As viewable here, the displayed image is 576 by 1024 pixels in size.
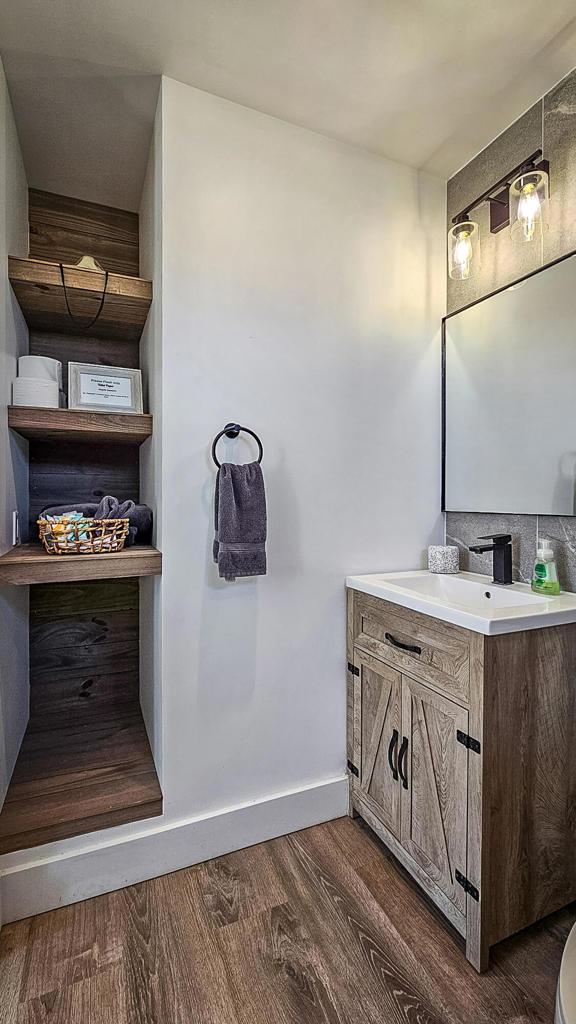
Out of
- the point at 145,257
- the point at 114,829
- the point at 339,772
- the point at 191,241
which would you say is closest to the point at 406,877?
the point at 339,772

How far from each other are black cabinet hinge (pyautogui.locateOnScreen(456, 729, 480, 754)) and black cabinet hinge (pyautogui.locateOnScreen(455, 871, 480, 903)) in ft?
1.11

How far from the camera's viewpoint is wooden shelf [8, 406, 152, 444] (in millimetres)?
1487

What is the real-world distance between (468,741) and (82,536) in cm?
123

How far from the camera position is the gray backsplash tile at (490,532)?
5.37 feet

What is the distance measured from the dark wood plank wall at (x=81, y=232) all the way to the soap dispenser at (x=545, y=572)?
6.50 ft

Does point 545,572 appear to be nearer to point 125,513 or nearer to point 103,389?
point 125,513

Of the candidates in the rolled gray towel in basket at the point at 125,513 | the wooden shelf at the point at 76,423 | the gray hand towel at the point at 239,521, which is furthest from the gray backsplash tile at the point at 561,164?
the rolled gray towel in basket at the point at 125,513

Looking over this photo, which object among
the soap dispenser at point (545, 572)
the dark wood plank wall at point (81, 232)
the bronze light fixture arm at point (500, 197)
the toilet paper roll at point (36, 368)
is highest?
the dark wood plank wall at point (81, 232)

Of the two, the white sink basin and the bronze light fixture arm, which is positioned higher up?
the bronze light fixture arm

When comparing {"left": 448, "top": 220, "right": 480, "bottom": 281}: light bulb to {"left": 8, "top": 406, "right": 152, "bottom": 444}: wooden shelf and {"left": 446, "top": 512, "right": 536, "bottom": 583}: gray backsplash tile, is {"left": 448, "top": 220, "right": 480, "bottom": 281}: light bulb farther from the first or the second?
{"left": 8, "top": 406, "right": 152, "bottom": 444}: wooden shelf

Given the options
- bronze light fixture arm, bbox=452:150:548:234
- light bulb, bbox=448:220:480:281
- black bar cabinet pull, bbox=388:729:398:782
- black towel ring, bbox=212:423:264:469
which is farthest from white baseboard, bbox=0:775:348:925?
bronze light fixture arm, bbox=452:150:548:234

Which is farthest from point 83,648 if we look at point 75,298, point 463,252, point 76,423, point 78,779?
point 463,252

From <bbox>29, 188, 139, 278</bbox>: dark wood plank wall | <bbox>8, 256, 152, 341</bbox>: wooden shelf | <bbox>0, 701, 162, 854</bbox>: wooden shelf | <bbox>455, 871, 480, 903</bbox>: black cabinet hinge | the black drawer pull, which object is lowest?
<bbox>455, 871, 480, 903</bbox>: black cabinet hinge

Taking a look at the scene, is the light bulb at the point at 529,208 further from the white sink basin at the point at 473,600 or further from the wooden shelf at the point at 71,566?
the wooden shelf at the point at 71,566
